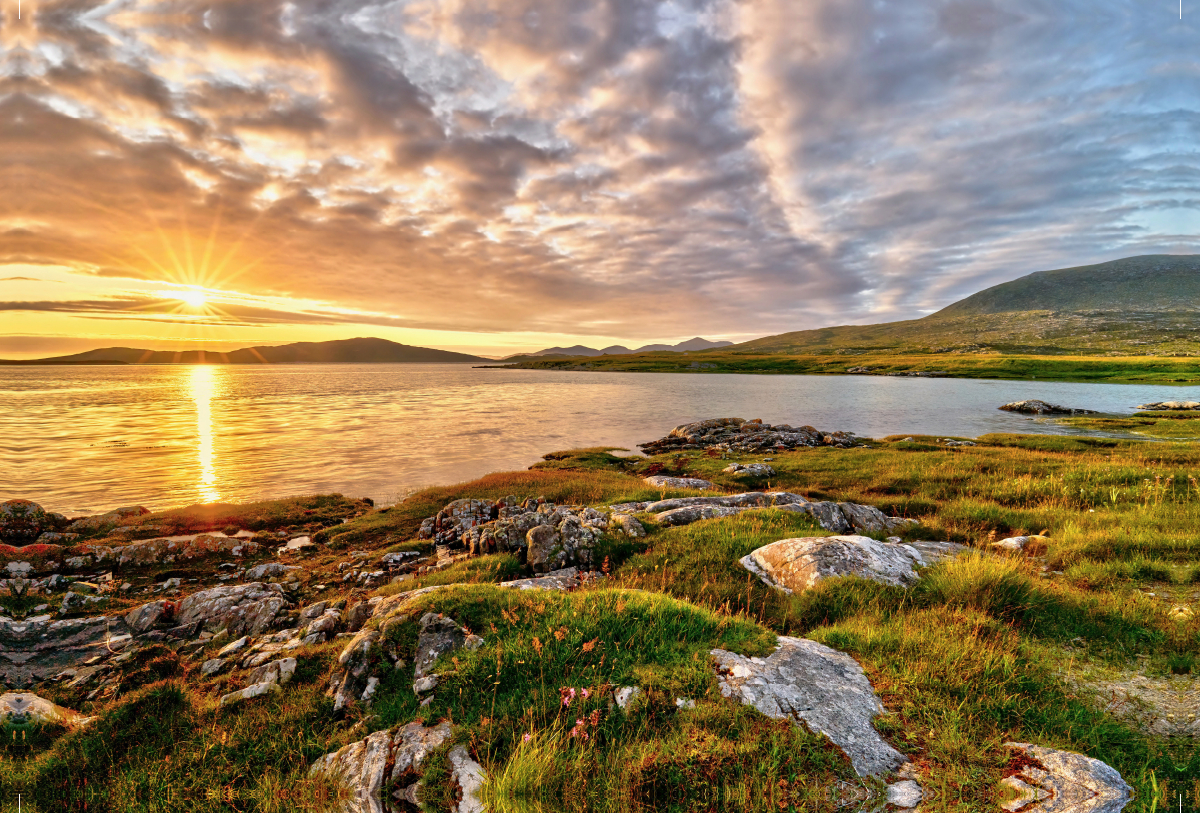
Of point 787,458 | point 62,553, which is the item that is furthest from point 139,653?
point 787,458

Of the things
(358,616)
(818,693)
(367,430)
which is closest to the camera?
(818,693)

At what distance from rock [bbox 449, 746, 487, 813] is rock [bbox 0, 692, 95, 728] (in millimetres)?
5973

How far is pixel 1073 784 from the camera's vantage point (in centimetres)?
407

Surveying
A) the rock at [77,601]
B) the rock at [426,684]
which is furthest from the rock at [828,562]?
the rock at [77,601]

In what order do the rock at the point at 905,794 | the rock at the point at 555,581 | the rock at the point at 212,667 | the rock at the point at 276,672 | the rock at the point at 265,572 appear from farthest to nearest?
1. the rock at the point at 265,572
2. the rock at the point at 555,581
3. the rock at the point at 212,667
4. the rock at the point at 276,672
5. the rock at the point at 905,794

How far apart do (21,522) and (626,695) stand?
3139cm

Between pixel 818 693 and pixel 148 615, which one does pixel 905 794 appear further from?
pixel 148 615

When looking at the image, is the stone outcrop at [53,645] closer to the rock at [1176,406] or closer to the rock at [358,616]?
the rock at [358,616]

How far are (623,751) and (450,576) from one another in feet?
26.8

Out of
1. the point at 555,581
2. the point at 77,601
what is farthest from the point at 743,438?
the point at 77,601

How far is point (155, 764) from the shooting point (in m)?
5.59

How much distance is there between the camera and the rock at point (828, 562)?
9.10 meters

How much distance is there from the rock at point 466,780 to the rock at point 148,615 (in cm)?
1256

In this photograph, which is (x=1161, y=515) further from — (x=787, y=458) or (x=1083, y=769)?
(x=787, y=458)
